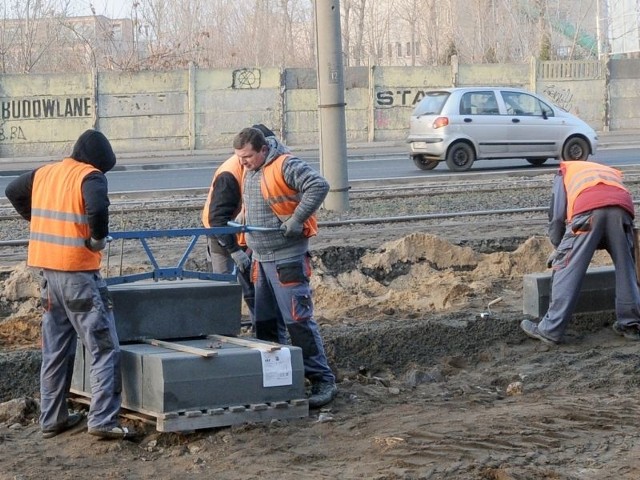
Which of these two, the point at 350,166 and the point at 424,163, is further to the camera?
the point at 350,166

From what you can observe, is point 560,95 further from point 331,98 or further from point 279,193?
point 279,193

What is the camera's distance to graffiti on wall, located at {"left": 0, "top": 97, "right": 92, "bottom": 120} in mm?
30047

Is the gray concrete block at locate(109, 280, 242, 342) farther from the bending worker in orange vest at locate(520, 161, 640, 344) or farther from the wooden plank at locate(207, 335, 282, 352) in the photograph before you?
the bending worker in orange vest at locate(520, 161, 640, 344)

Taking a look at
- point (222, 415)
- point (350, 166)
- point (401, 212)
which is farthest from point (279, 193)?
point (350, 166)

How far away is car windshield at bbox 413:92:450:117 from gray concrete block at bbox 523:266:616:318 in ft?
43.1

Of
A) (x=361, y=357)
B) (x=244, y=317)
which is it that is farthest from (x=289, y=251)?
(x=244, y=317)

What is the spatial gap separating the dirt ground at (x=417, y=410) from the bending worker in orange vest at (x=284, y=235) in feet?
1.00

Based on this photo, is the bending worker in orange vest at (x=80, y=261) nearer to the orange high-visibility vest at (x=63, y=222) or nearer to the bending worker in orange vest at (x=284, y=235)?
the orange high-visibility vest at (x=63, y=222)

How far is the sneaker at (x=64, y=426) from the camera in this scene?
627cm

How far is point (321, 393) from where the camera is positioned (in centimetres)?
682

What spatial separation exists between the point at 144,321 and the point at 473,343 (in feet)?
9.42

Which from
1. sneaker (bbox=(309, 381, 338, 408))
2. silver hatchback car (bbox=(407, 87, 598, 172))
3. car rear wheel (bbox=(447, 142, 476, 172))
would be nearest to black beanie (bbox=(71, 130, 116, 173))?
sneaker (bbox=(309, 381, 338, 408))

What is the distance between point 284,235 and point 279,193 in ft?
0.96

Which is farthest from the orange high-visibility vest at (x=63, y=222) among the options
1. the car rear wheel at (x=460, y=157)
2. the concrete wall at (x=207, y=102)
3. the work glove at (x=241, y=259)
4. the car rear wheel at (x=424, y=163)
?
the concrete wall at (x=207, y=102)
